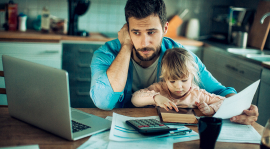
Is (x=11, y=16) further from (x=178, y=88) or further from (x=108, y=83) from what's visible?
(x=178, y=88)

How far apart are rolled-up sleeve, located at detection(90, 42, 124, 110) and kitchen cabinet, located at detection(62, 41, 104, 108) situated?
135 centimetres

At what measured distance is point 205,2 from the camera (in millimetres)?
3557

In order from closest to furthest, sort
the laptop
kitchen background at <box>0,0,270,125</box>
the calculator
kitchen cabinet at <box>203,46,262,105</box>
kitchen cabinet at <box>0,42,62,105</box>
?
the laptop → the calculator → kitchen cabinet at <box>203,46,262,105</box> → kitchen background at <box>0,0,270,125</box> → kitchen cabinet at <box>0,42,62,105</box>

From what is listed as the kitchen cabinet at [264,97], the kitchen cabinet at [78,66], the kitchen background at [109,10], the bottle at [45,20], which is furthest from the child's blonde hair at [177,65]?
the kitchen background at [109,10]

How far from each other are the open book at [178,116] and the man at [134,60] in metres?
0.28

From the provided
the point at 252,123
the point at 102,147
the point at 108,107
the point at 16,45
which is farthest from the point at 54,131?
the point at 16,45

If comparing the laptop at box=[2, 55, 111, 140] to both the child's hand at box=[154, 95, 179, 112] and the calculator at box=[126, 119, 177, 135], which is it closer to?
the calculator at box=[126, 119, 177, 135]

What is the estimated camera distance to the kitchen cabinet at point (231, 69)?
2169mm

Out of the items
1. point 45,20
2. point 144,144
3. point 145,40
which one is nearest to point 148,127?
point 144,144

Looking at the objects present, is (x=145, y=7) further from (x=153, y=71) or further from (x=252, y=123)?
(x=252, y=123)

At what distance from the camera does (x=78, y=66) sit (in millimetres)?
2830

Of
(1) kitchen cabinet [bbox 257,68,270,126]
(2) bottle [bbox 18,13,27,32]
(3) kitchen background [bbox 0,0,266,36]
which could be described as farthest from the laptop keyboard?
(3) kitchen background [bbox 0,0,266,36]

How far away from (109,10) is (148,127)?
8.80ft

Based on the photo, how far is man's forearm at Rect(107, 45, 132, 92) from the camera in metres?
1.36
